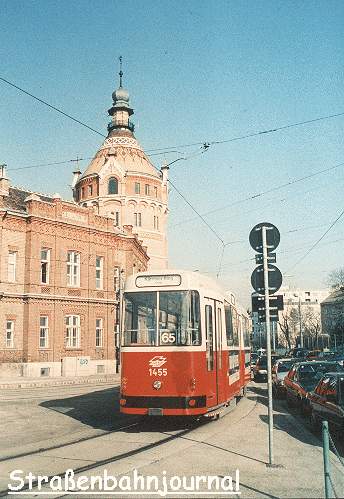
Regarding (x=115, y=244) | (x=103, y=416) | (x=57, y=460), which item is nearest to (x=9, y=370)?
(x=115, y=244)

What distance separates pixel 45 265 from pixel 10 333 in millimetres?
5198

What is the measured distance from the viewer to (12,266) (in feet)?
115

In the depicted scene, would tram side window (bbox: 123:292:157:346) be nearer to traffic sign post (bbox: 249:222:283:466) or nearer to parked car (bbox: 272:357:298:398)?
traffic sign post (bbox: 249:222:283:466)

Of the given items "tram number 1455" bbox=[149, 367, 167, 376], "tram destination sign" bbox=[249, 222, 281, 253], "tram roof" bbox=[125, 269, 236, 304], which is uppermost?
"tram destination sign" bbox=[249, 222, 281, 253]

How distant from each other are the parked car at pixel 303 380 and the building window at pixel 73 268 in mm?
22909

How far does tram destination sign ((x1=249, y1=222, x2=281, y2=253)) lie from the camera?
30.8ft

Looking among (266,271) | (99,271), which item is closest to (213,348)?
(266,271)

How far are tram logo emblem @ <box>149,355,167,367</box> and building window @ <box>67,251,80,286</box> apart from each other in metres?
27.1

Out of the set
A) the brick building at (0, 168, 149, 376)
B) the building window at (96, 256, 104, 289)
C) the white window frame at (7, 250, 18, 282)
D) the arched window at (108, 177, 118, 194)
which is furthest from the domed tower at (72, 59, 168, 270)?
the white window frame at (7, 250, 18, 282)

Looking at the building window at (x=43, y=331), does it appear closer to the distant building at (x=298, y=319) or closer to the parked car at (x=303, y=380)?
the parked car at (x=303, y=380)

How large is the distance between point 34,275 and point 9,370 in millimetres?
6220

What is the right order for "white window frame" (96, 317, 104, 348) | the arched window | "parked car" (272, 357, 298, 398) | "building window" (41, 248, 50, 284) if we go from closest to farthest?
1. "parked car" (272, 357, 298, 398)
2. "building window" (41, 248, 50, 284)
3. "white window frame" (96, 317, 104, 348)
4. the arched window

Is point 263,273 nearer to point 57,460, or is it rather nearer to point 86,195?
A: point 57,460

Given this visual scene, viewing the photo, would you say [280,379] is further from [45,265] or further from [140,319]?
[45,265]
